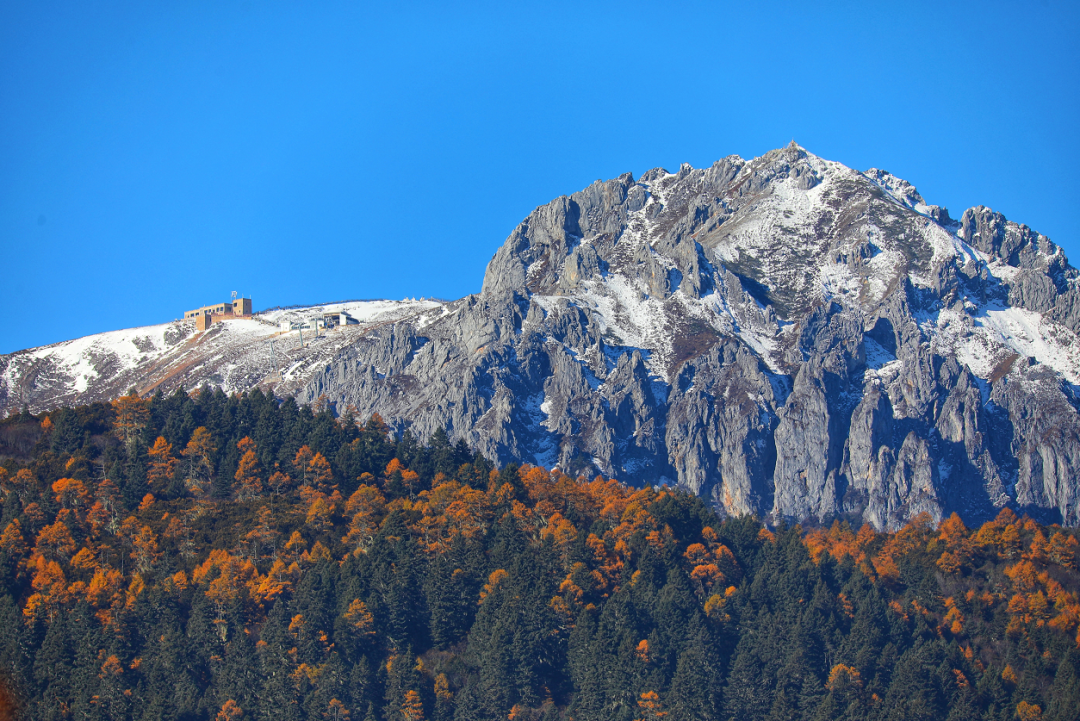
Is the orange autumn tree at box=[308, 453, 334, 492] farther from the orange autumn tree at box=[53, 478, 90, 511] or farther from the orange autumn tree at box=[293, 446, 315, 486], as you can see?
the orange autumn tree at box=[53, 478, 90, 511]

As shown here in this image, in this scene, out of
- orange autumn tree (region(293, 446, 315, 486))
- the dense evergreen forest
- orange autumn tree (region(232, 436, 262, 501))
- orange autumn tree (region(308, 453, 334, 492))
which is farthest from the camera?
orange autumn tree (region(293, 446, 315, 486))

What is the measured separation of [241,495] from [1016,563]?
83.0 meters

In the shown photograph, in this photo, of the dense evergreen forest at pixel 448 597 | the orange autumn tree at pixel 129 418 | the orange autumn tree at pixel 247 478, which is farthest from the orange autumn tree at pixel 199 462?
the orange autumn tree at pixel 129 418

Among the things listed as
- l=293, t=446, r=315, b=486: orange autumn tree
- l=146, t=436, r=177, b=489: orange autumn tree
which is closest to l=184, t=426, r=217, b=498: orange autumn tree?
l=146, t=436, r=177, b=489: orange autumn tree

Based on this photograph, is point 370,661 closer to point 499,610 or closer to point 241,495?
point 499,610

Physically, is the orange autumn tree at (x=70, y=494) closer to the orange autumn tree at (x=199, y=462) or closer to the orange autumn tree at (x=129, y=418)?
the orange autumn tree at (x=199, y=462)

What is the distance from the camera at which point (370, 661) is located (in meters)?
112

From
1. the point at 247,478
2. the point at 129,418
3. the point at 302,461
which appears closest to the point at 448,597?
the point at 302,461

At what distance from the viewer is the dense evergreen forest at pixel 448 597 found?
109 m

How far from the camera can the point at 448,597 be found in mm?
120000

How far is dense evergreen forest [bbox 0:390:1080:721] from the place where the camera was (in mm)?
109250

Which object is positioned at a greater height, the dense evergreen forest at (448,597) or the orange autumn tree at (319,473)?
the orange autumn tree at (319,473)

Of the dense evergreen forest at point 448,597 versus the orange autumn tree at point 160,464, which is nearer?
the dense evergreen forest at point 448,597

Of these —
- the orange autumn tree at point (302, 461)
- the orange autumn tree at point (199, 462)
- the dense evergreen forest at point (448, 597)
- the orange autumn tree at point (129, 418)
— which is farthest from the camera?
the orange autumn tree at point (129, 418)
